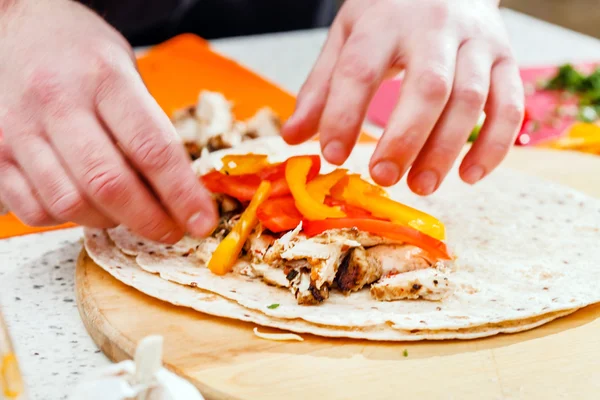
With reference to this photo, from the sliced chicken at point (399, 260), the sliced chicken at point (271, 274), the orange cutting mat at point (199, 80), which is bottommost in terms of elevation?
the orange cutting mat at point (199, 80)

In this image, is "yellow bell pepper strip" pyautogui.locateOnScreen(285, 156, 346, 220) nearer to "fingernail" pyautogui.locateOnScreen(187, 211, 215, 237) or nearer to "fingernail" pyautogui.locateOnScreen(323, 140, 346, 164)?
"fingernail" pyautogui.locateOnScreen(323, 140, 346, 164)

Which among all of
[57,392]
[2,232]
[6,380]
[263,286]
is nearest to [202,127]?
[2,232]

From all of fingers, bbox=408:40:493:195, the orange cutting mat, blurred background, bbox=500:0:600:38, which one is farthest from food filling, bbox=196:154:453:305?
blurred background, bbox=500:0:600:38

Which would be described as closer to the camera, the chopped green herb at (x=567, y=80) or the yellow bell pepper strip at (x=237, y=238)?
the yellow bell pepper strip at (x=237, y=238)

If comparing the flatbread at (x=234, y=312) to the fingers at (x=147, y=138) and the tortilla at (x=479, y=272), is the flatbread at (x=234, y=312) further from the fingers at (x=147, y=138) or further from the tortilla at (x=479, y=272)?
the fingers at (x=147, y=138)

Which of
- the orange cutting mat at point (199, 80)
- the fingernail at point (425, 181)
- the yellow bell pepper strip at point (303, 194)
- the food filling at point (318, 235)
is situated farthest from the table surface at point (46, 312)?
the orange cutting mat at point (199, 80)

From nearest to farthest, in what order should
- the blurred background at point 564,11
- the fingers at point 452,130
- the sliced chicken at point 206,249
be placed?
the fingers at point 452,130
the sliced chicken at point 206,249
the blurred background at point 564,11

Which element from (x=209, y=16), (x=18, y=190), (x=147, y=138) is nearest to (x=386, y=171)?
(x=147, y=138)
